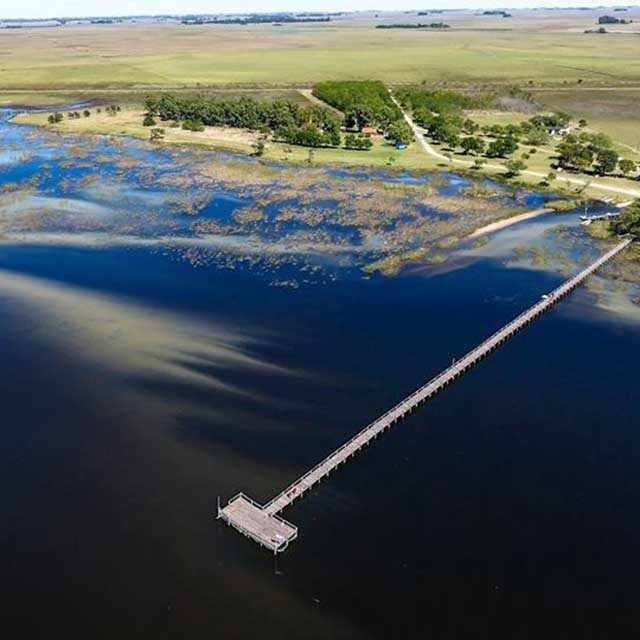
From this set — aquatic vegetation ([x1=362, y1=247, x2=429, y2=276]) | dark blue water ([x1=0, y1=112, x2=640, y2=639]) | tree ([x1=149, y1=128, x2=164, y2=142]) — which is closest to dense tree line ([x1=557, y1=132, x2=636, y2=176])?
aquatic vegetation ([x1=362, y1=247, x2=429, y2=276])

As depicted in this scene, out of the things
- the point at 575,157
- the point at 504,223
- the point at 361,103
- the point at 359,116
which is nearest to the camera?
the point at 504,223

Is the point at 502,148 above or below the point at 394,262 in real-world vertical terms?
above

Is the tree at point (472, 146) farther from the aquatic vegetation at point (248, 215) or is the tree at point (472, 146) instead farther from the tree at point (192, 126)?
the tree at point (192, 126)

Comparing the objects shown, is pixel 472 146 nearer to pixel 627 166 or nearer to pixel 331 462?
pixel 627 166

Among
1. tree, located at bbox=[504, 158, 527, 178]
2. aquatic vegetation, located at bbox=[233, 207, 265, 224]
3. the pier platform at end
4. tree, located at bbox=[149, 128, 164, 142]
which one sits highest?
tree, located at bbox=[149, 128, 164, 142]

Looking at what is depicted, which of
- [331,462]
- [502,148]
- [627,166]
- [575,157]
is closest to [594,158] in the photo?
[575,157]

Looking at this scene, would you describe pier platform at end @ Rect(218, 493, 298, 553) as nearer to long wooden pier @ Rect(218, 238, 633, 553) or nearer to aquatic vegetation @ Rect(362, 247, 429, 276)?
long wooden pier @ Rect(218, 238, 633, 553)

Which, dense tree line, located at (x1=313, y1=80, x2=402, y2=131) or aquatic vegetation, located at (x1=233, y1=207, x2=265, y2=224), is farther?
dense tree line, located at (x1=313, y1=80, x2=402, y2=131)
